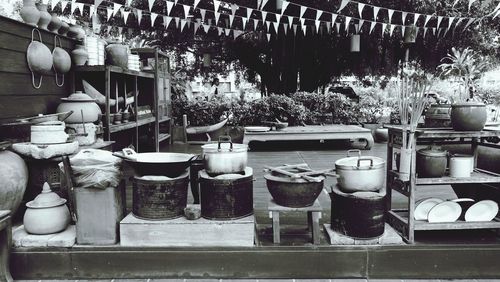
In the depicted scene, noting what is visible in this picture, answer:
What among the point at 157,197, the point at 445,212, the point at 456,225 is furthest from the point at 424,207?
the point at 157,197

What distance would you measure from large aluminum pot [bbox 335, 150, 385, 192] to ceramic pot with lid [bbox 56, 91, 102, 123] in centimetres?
284

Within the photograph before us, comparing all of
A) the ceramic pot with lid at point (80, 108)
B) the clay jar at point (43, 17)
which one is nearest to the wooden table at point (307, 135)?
the ceramic pot with lid at point (80, 108)

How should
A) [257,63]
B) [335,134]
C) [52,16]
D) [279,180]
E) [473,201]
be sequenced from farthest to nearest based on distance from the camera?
[257,63]
[335,134]
[52,16]
[473,201]
[279,180]

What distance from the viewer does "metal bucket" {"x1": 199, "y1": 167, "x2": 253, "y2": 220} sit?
10.7 feet

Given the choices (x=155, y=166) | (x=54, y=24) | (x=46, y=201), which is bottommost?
(x=46, y=201)

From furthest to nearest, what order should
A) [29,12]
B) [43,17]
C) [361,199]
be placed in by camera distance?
[43,17], [29,12], [361,199]

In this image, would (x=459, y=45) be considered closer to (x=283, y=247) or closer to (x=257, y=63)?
(x=257, y=63)

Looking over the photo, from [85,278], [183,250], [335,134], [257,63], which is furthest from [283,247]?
[257,63]

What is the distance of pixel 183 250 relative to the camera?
3189mm

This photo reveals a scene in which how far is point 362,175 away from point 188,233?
1.34m

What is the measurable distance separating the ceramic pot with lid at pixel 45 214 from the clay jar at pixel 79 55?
243 centimetres

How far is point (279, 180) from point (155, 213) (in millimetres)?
953

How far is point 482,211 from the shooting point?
134 inches

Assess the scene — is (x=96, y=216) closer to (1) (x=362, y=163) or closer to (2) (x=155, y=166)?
(2) (x=155, y=166)
